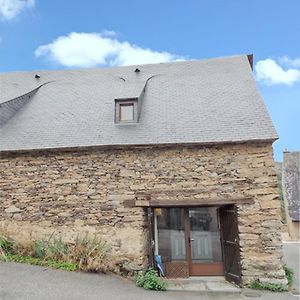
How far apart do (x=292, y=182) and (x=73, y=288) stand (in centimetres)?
1583

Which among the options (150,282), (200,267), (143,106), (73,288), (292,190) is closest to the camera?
(73,288)

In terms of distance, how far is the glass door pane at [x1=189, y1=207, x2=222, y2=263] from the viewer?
830 cm

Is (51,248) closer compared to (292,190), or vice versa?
(51,248)

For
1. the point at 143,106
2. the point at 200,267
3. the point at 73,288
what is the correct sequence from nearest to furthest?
the point at 73,288 < the point at 200,267 < the point at 143,106

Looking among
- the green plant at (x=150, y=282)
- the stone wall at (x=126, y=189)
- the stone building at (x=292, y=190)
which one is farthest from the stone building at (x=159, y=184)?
the stone building at (x=292, y=190)

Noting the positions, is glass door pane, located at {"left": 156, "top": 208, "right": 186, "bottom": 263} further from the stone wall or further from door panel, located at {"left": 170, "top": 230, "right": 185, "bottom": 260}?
the stone wall

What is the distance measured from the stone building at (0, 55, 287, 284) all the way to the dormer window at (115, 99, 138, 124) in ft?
0.10

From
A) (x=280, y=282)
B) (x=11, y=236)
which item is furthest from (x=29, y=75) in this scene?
(x=280, y=282)

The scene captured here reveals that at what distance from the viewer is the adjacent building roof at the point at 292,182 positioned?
16.9 meters

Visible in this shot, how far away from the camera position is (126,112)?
355 inches

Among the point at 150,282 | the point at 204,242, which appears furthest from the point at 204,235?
the point at 150,282

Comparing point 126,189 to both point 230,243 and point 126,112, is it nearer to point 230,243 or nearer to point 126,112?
point 126,112

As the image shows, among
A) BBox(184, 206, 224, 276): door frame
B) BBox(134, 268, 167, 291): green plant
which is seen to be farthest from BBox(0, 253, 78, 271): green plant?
BBox(184, 206, 224, 276): door frame

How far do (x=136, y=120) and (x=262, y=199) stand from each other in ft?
12.8
